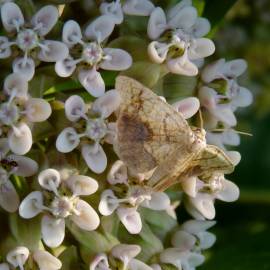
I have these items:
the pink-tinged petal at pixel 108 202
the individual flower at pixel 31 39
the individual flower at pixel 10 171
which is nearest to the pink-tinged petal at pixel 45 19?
the individual flower at pixel 31 39

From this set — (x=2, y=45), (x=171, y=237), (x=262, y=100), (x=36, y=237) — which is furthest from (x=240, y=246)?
(x=2, y=45)

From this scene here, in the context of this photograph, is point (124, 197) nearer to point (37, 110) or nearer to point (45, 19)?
point (37, 110)

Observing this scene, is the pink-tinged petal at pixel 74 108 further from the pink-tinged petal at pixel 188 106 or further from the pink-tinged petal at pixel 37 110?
the pink-tinged petal at pixel 188 106

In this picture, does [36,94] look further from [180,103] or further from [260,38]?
[260,38]

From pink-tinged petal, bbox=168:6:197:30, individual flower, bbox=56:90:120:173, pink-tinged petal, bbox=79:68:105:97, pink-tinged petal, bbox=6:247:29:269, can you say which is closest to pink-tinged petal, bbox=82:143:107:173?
individual flower, bbox=56:90:120:173

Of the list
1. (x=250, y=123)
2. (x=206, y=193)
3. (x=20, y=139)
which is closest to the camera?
(x=20, y=139)

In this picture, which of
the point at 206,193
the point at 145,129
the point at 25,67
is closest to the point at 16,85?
the point at 25,67
